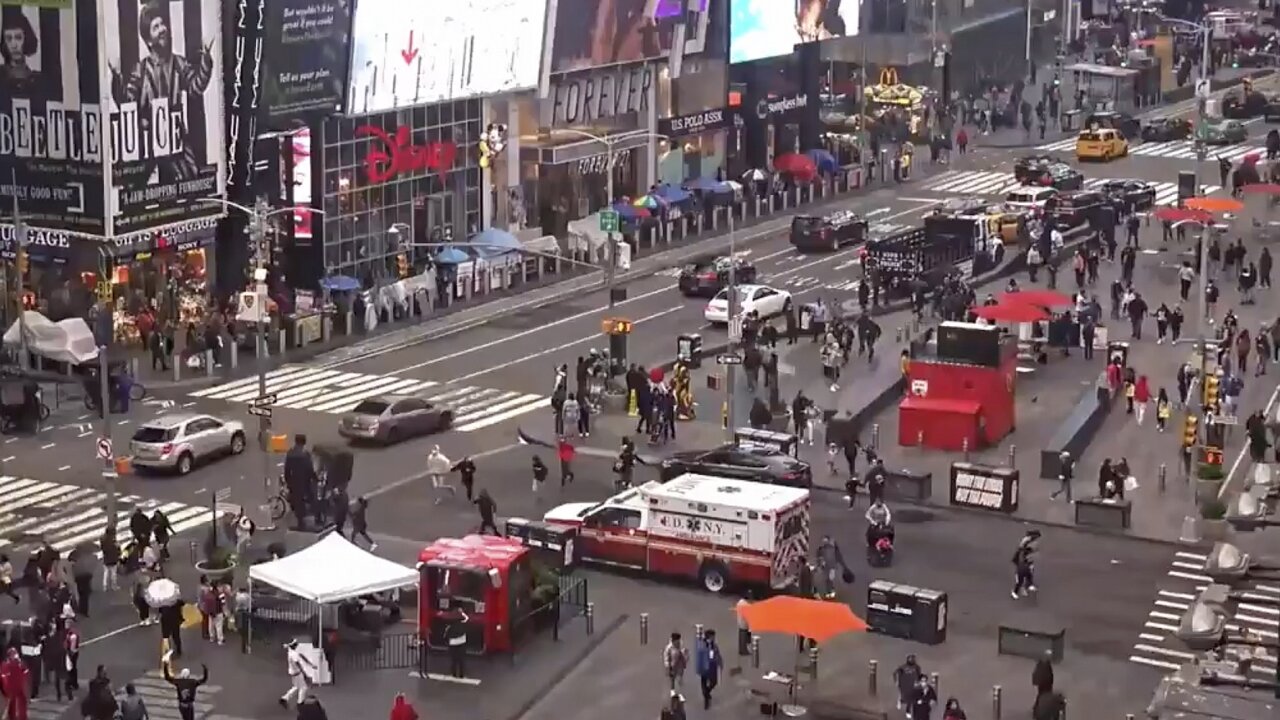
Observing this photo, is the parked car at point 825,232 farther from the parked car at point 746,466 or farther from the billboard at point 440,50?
the parked car at point 746,466

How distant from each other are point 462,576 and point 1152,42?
112m

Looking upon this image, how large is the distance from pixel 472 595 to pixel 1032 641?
9.85m

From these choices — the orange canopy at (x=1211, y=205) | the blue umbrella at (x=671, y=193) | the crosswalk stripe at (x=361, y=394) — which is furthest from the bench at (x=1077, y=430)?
the blue umbrella at (x=671, y=193)

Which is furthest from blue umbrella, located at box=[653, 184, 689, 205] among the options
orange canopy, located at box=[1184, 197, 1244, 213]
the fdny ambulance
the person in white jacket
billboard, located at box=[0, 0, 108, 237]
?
the fdny ambulance

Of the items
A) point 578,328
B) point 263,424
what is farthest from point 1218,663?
point 578,328

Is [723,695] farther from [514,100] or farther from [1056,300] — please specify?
[514,100]

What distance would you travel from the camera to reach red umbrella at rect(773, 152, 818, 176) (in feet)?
332

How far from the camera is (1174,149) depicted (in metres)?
117

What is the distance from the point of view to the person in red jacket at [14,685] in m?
36.1

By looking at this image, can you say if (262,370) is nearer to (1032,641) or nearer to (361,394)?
(361,394)

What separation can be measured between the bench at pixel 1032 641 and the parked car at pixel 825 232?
4706cm

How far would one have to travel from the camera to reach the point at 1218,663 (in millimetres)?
23656

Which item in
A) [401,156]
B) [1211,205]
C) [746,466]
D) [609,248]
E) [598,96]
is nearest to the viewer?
[746,466]

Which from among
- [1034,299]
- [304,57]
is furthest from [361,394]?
[1034,299]
